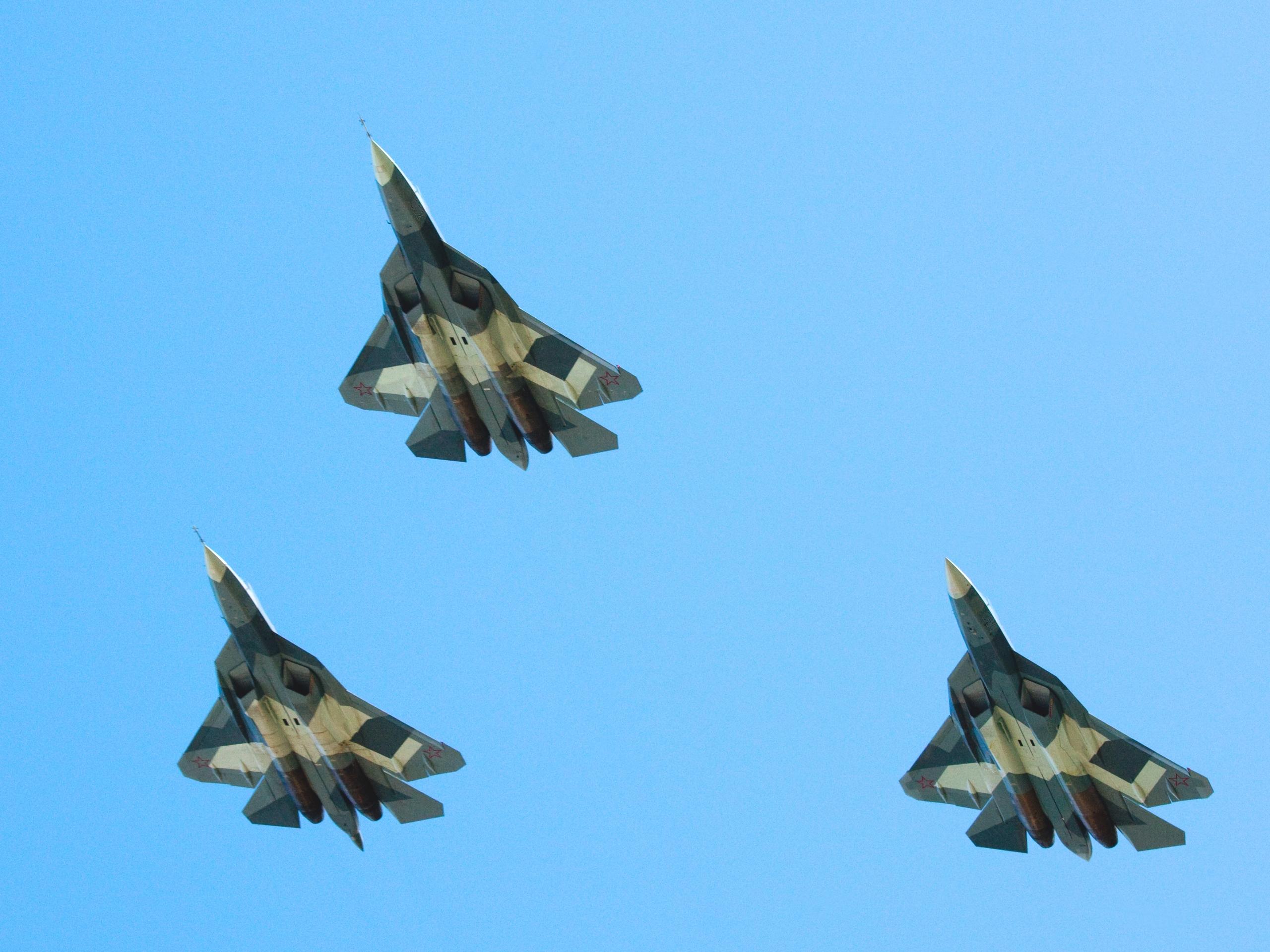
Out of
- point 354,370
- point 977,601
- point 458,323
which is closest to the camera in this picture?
point 977,601

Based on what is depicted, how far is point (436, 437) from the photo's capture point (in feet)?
138

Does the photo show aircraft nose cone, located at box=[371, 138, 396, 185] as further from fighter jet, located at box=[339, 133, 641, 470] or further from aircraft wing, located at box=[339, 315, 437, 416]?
aircraft wing, located at box=[339, 315, 437, 416]

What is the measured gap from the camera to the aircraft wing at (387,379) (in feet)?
137

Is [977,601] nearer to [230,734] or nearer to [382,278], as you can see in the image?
[382,278]

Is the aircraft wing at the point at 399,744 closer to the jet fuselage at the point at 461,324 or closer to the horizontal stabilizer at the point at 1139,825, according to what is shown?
the jet fuselage at the point at 461,324

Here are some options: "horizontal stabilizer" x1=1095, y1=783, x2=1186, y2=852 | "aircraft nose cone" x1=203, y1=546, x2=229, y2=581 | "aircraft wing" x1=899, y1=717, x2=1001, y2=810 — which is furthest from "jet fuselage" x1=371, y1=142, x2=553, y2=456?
"horizontal stabilizer" x1=1095, y1=783, x2=1186, y2=852

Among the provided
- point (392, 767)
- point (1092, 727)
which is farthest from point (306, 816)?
point (1092, 727)

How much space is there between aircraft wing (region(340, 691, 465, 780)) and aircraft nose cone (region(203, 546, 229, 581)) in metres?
4.90

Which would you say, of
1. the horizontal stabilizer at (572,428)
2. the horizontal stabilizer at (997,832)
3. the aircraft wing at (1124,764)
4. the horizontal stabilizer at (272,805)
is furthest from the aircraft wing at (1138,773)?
the horizontal stabilizer at (272,805)

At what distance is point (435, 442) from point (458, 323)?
401 centimetres

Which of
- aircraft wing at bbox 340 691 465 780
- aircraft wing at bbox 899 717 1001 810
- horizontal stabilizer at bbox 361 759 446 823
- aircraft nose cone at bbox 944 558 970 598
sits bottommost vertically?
horizontal stabilizer at bbox 361 759 446 823

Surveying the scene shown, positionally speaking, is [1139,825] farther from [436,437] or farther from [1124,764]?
[436,437]

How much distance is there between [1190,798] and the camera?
128 feet

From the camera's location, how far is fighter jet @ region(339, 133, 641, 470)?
39.6 metres
